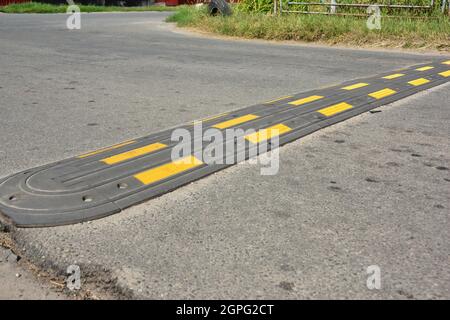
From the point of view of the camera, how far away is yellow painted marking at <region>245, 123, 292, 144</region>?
3273 mm

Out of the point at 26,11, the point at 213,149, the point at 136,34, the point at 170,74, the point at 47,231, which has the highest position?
the point at 26,11

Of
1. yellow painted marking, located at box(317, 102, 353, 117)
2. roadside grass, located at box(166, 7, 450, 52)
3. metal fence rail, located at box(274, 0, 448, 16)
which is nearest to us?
yellow painted marking, located at box(317, 102, 353, 117)

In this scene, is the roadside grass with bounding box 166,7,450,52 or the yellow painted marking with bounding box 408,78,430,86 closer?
the yellow painted marking with bounding box 408,78,430,86

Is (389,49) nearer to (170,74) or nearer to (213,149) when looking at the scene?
(170,74)

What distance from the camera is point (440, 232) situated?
6.76 ft

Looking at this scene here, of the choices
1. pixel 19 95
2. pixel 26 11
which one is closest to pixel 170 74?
pixel 19 95

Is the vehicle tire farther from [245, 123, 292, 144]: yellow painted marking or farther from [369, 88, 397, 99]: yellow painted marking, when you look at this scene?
[245, 123, 292, 144]: yellow painted marking

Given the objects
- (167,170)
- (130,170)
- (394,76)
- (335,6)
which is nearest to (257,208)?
(167,170)

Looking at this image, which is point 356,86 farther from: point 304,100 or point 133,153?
point 133,153

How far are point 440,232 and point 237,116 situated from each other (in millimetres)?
2114

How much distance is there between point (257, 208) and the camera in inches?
90.7

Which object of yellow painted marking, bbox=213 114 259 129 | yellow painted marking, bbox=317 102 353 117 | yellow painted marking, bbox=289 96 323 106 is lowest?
yellow painted marking, bbox=213 114 259 129

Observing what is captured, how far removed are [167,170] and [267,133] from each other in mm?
953

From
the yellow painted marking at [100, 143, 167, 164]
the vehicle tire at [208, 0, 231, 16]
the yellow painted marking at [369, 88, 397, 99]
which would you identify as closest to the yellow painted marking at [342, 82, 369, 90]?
the yellow painted marking at [369, 88, 397, 99]
